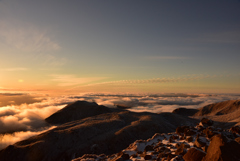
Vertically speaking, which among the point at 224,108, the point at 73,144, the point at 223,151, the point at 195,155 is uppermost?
the point at 223,151

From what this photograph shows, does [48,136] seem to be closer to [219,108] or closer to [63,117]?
[63,117]

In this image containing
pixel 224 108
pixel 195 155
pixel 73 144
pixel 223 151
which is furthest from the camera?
pixel 224 108

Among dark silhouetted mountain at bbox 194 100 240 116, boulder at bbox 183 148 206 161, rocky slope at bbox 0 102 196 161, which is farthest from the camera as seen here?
dark silhouetted mountain at bbox 194 100 240 116

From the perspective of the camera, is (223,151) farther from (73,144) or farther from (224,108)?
(224,108)

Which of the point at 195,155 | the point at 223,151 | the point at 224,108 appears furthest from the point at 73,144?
the point at 224,108

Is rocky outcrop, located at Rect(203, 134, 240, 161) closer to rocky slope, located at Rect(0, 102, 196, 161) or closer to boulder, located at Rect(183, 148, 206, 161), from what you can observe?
boulder, located at Rect(183, 148, 206, 161)

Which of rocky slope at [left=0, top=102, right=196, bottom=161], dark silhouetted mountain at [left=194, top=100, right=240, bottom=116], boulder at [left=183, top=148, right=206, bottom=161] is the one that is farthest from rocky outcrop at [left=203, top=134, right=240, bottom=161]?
dark silhouetted mountain at [left=194, top=100, right=240, bottom=116]

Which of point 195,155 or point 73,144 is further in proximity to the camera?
point 73,144

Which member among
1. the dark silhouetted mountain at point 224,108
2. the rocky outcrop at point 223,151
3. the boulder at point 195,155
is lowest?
the dark silhouetted mountain at point 224,108

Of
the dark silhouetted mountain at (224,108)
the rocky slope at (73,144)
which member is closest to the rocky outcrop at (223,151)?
the rocky slope at (73,144)

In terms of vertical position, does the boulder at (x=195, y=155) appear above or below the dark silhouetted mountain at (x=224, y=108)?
above

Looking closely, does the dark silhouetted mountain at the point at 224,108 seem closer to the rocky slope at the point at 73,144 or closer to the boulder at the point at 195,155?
the rocky slope at the point at 73,144

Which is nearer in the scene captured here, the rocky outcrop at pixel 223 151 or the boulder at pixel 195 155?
the rocky outcrop at pixel 223 151

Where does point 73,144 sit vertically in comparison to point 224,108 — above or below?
above
